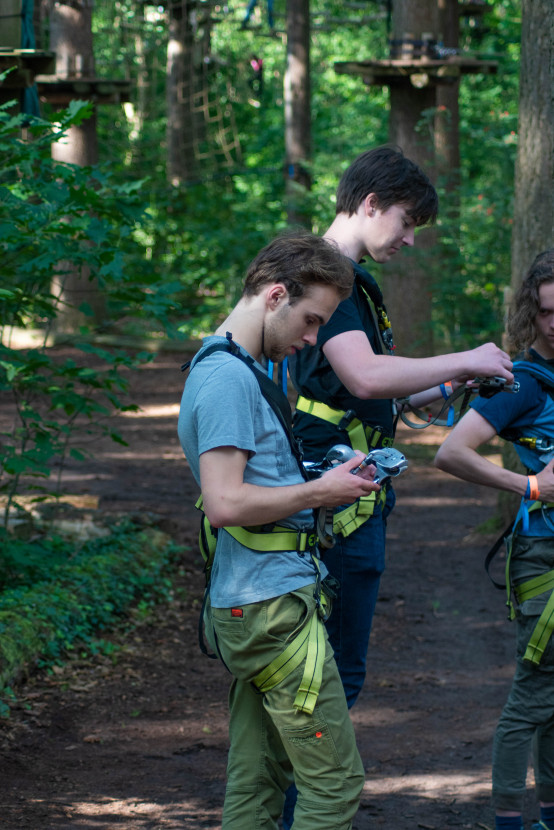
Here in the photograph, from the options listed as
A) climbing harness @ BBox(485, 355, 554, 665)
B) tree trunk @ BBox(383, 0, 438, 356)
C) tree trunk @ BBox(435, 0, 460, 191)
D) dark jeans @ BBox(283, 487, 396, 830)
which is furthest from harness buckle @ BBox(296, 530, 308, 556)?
tree trunk @ BBox(435, 0, 460, 191)

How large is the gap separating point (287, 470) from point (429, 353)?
9.67 meters

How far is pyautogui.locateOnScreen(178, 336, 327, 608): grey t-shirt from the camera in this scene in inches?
88.1

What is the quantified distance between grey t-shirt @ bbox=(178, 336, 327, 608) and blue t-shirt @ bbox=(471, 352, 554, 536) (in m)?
0.86

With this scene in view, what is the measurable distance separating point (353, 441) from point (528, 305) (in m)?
0.76

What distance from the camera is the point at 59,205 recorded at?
4652 mm

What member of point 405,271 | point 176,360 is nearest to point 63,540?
point 405,271

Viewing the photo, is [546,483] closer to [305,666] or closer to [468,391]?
[468,391]

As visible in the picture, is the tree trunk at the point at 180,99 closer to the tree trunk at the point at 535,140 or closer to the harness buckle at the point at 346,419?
the tree trunk at the point at 535,140

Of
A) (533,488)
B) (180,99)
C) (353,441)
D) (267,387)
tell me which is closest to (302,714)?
(267,387)

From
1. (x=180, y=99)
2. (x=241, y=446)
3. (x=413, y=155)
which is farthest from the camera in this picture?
(x=180, y=99)

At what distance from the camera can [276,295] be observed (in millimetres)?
2375

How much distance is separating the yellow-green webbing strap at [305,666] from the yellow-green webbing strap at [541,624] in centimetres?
97

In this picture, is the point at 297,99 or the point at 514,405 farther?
the point at 297,99

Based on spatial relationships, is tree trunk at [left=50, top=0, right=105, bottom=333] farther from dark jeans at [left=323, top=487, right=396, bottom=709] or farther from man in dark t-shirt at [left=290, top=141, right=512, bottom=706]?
dark jeans at [left=323, top=487, right=396, bottom=709]
